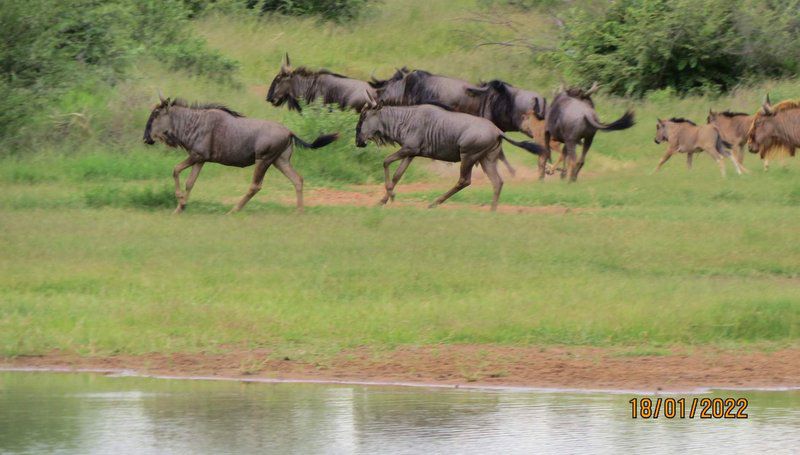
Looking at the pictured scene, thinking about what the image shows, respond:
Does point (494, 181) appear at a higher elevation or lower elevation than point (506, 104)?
lower

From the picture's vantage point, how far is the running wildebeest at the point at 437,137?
54.4ft

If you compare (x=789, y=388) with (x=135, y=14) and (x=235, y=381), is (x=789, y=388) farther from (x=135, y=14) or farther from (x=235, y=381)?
(x=135, y=14)

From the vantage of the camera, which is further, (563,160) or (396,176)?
(563,160)

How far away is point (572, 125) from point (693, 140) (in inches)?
96.5

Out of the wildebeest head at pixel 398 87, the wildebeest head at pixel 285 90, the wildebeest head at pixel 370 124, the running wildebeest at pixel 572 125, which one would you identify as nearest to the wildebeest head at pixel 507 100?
the running wildebeest at pixel 572 125

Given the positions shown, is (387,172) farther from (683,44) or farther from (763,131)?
(683,44)

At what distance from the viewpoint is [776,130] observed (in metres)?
18.8

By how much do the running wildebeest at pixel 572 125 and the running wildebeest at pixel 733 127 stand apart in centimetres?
232

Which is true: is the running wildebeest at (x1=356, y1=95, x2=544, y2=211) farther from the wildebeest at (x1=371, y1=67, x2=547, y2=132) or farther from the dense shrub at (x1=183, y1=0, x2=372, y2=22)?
the dense shrub at (x1=183, y1=0, x2=372, y2=22)

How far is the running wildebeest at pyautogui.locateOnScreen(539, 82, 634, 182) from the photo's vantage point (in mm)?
19922

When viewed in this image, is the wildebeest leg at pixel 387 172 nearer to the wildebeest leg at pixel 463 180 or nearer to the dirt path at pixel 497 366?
the wildebeest leg at pixel 463 180

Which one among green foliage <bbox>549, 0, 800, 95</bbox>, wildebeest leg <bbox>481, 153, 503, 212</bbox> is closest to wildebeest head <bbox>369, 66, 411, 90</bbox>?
wildebeest leg <bbox>481, 153, 503, 212</bbox>

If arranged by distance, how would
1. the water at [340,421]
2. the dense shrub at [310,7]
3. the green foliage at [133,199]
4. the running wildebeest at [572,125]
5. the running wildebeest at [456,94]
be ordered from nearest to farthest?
the water at [340,421]
the green foliage at [133,199]
the running wildebeest at [572,125]
the running wildebeest at [456,94]
the dense shrub at [310,7]

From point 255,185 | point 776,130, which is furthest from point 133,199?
point 776,130
